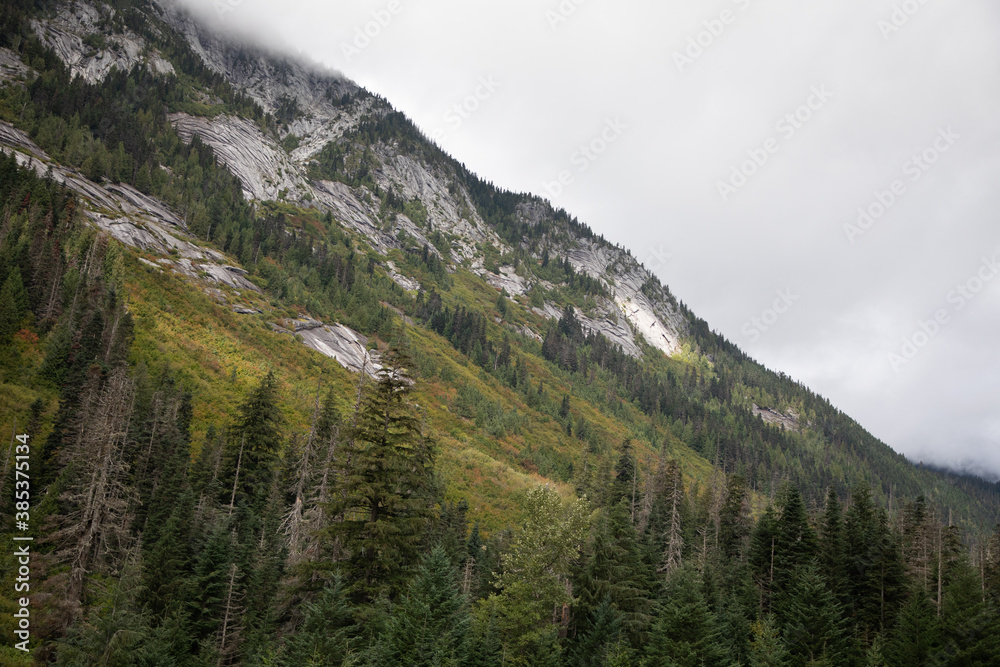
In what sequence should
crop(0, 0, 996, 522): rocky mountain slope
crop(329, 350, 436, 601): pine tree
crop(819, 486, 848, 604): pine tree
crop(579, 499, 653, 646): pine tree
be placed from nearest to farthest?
crop(329, 350, 436, 601): pine tree → crop(579, 499, 653, 646): pine tree → crop(819, 486, 848, 604): pine tree → crop(0, 0, 996, 522): rocky mountain slope

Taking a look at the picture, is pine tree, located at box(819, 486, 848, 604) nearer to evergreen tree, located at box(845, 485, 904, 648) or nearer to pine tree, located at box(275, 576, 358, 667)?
evergreen tree, located at box(845, 485, 904, 648)

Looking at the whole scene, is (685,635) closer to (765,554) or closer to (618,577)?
(618,577)

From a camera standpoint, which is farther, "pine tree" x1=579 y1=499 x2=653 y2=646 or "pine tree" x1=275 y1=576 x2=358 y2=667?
"pine tree" x1=579 y1=499 x2=653 y2=646

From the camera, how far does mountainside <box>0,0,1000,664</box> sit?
2959cm

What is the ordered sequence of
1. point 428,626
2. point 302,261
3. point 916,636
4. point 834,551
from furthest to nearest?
1. point 302,261
2. point 834,551
3. point 916,636
4. point 428,626

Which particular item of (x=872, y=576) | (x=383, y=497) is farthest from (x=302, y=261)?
(x=872, y=576)

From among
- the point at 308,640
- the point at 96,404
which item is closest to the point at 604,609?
the point at 308,640

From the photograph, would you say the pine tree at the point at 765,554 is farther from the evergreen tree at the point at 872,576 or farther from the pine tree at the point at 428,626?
the pine tree at the point at 428,626

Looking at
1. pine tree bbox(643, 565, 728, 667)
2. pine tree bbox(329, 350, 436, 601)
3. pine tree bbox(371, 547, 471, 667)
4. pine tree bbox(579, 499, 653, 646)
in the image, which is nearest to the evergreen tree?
pine tree bbox(579, 499, 653, 646)

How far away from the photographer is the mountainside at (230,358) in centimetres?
2959

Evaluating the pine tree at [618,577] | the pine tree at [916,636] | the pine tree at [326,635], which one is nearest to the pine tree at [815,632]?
the pine tree at [916,636]

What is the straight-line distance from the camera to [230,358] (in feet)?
192

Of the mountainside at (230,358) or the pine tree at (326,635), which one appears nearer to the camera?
the pine tree at (326,635)

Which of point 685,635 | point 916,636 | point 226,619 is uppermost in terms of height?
point 916,636
